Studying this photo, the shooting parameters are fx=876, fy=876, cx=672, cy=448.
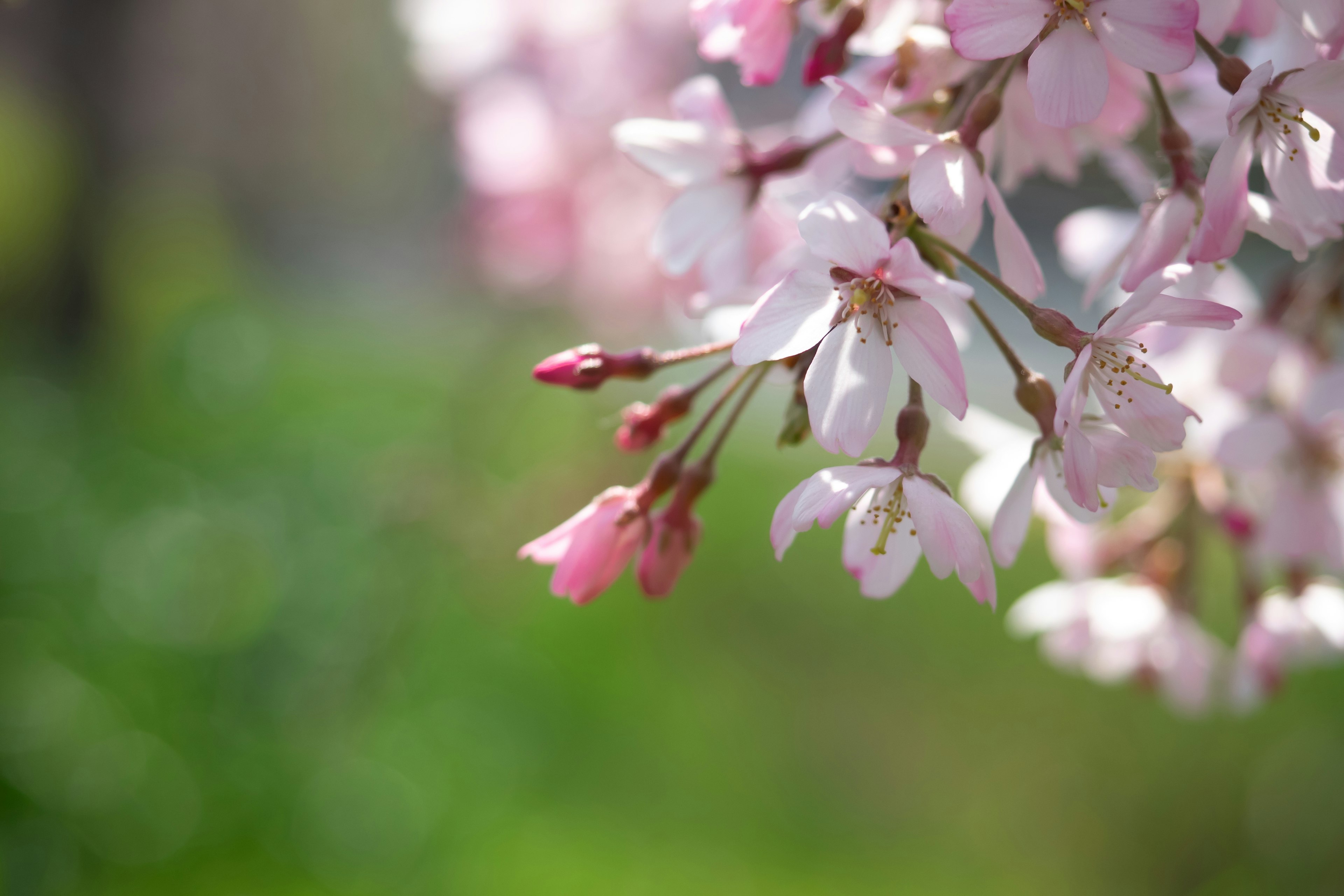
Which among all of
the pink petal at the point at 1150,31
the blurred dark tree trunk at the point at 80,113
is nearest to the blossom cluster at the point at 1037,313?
the pink petal at the point at 1150,31

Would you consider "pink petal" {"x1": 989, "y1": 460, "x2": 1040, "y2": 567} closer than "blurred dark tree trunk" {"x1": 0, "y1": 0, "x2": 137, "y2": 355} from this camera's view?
Yes

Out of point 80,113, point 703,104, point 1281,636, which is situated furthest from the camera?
Answer: point 80,113

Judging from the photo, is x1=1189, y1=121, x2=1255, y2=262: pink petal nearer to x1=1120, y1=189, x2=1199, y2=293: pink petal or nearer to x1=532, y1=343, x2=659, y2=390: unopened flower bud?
x1=1120, y1=189, x2=1199, y2=293: pink petal

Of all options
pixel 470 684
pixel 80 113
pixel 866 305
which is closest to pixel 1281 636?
pixel 866 305

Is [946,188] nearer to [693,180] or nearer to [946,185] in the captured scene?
[946,185]

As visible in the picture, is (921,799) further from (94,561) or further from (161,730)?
(94,561)

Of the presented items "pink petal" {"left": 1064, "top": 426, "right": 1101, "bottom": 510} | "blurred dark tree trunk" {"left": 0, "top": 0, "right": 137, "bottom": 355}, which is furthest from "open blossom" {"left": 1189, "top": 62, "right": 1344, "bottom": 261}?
"blurred dark tree trunk" {"left": 0, "top": 0, "right": 137, "bottom": 355}
